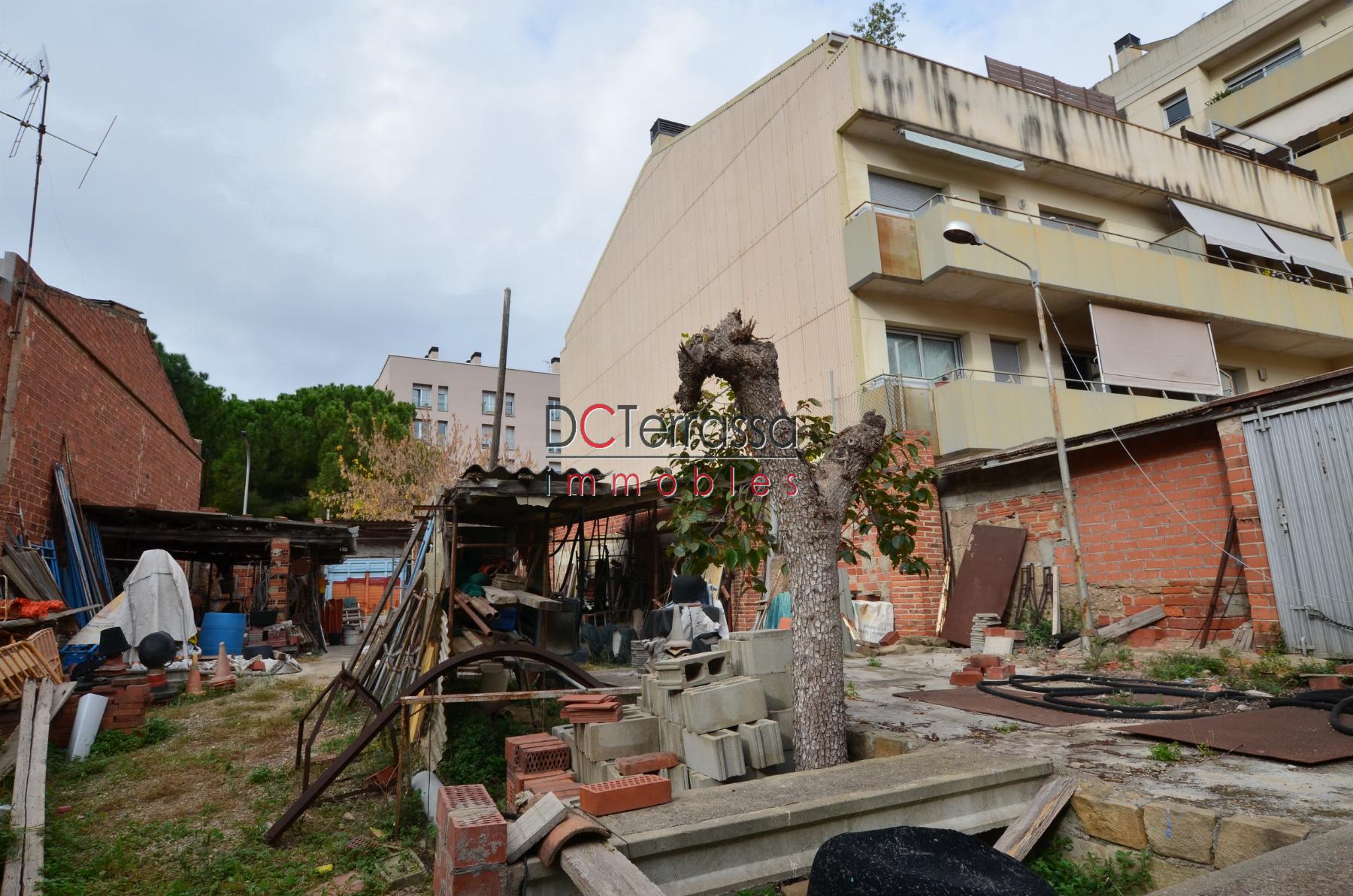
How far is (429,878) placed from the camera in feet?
12.9

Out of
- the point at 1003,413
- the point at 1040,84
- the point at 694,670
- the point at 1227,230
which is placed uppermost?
the point at 1040,84

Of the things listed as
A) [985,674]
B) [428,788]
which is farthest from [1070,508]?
[428,788]

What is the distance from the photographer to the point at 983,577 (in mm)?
10242

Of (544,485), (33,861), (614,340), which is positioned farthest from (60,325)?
(614,340)

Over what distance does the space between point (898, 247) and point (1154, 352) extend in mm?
5982

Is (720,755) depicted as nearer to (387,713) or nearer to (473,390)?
(387,713)

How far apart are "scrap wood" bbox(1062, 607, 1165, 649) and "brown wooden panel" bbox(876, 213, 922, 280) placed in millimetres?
6327

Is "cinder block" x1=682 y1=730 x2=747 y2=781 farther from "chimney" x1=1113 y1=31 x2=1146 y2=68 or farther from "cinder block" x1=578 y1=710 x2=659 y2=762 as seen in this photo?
"chimney" x1=1113 y1=31 x2=1146 y2=68

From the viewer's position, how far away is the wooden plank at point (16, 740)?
Result: 217 inches

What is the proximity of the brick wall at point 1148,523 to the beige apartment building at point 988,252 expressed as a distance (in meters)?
1.92

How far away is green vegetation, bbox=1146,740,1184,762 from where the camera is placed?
3830mm

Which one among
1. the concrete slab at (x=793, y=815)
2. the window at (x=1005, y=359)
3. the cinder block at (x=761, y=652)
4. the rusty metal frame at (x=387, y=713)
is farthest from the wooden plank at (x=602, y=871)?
the window at (x=1005, y=359)

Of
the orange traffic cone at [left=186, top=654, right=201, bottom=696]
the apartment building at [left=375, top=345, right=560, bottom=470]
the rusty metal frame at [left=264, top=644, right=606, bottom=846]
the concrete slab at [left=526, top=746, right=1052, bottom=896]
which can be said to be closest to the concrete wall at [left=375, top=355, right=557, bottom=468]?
the apartment building at [left=375, top=345, right=560, bottom=470]

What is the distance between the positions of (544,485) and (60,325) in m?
8.36
